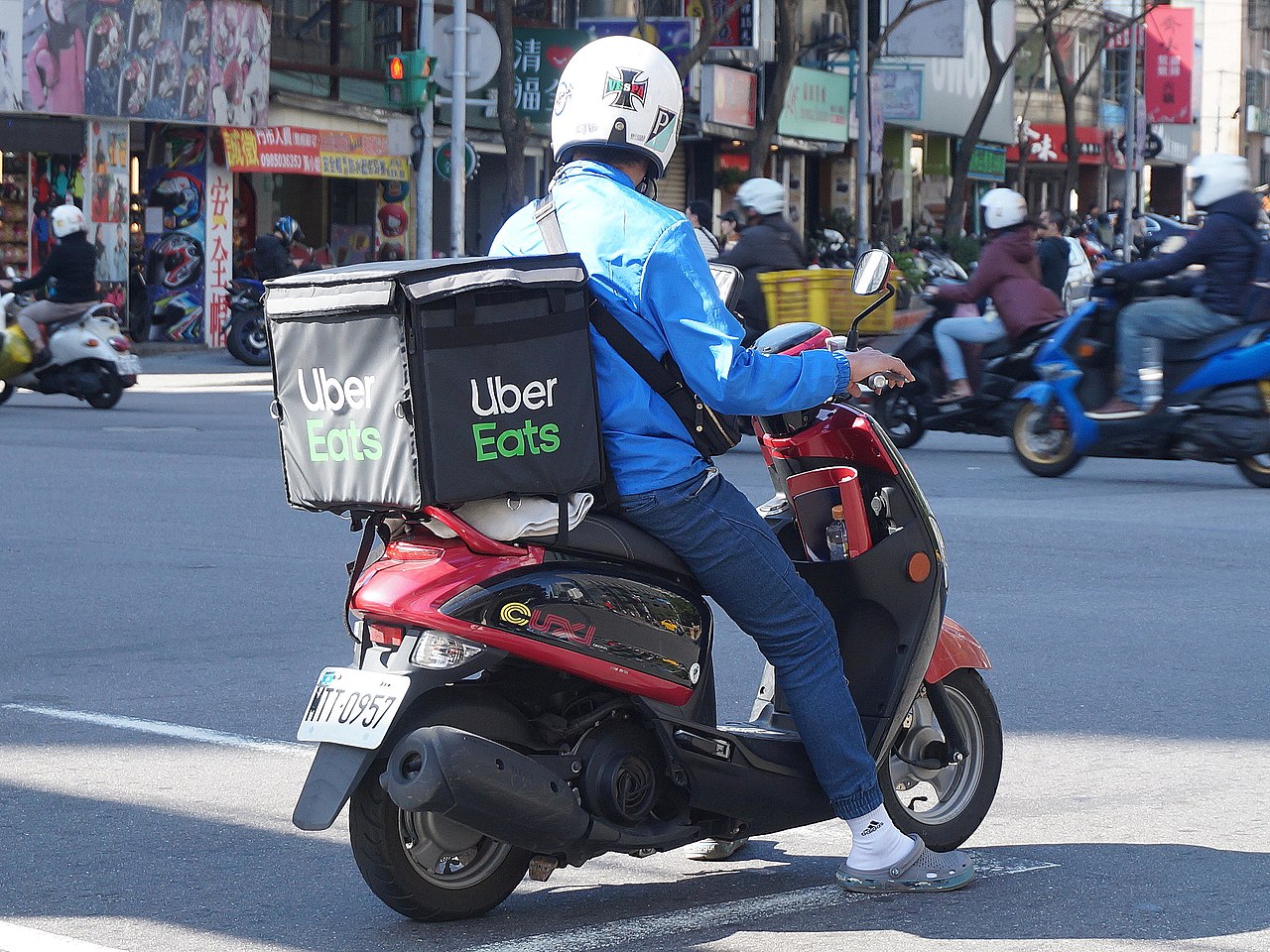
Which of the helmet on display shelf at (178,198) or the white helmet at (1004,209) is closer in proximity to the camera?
the white helmet at (1004,209)

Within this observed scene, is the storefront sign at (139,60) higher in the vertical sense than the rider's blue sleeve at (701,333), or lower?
higher

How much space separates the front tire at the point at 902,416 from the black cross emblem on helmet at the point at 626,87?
1064cm

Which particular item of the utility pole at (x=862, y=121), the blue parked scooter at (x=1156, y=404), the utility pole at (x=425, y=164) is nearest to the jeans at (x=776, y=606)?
the blue parked scooter at (x=1156, y=404)

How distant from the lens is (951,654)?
4750mm

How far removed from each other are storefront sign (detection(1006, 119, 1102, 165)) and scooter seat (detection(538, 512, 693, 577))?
58.7 m

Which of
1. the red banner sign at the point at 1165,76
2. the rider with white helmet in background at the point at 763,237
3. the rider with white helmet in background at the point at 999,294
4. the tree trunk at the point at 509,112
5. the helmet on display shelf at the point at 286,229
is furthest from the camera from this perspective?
the red banner sign at the point at 1165,76

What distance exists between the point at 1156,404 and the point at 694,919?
29.3ft

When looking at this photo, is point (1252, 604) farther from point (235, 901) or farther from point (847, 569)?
point (235, 901)

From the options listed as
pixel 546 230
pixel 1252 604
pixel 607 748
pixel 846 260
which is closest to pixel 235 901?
pixel 607 748

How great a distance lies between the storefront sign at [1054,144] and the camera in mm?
62906

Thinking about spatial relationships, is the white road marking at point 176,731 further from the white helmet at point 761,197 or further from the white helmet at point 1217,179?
the white helmet at point 761,197

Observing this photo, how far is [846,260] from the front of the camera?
111 feet

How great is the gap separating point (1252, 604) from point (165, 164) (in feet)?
71.7

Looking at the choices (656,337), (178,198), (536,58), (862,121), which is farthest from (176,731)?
(862,121)
